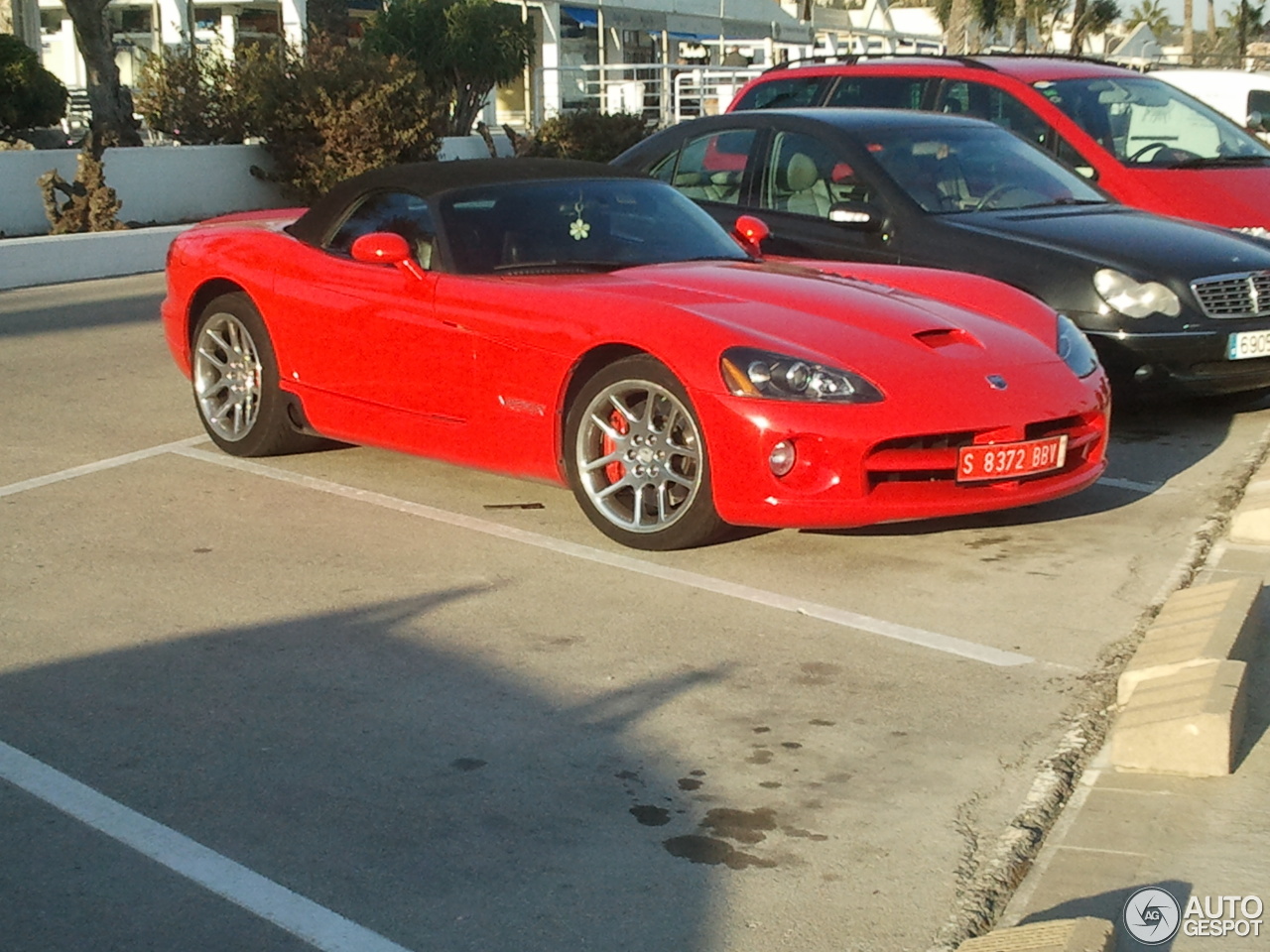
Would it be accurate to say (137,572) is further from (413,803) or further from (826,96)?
(826,96)

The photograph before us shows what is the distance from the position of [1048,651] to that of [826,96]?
7.82 metres

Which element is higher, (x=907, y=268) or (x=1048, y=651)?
(x=907, y=268)

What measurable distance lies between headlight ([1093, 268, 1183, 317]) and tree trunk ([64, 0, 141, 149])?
44.3 feet

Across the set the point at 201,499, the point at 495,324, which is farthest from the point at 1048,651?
the point at 201,499

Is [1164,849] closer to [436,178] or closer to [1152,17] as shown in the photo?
[436,178]

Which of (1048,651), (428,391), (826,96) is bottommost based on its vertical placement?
(1048,651)

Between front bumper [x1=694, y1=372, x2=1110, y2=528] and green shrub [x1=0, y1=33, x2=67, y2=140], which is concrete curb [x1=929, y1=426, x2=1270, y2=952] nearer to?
front bumper [x1=694, y1=372, x2=1110, y2=528]

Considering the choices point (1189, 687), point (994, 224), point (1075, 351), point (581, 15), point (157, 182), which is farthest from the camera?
point (581, 15)

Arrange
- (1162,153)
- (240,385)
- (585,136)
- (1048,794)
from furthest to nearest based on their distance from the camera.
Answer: (585,136) < (1162,153) < (240,385) < (1048,794)

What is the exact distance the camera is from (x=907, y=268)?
7680 mm

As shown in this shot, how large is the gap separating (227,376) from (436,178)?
4.66ft

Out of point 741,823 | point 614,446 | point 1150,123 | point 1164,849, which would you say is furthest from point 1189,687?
point 1150,123

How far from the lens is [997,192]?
30.7 feet

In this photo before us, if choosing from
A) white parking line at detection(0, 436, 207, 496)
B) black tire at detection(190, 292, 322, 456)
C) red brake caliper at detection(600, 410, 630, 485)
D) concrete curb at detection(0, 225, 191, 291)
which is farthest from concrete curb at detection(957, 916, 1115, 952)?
concrete curb at detection(0, 225, 191, 291)
